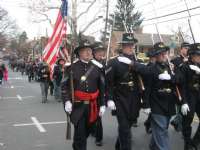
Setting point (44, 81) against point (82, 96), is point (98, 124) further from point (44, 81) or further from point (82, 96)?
point (44, 81)

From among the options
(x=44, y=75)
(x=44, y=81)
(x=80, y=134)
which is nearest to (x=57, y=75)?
(x=44, y=75)

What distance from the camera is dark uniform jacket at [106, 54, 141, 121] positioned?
21.7ft

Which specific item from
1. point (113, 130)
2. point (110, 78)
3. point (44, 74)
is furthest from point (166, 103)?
point (44, 74)

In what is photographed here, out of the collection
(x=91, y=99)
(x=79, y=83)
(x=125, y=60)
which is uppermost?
(x=125, y=60)

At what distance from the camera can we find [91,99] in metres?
6.22

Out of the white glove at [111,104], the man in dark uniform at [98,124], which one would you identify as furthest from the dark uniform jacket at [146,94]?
the man in dark uniform at [98,124]

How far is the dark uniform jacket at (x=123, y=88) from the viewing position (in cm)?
661

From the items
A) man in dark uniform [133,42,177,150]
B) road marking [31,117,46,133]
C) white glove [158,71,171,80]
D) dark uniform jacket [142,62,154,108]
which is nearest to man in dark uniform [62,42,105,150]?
dark uniform jacket [142,62,154,108]

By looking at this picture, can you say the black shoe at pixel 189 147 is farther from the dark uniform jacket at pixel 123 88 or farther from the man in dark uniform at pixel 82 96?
the man in dark uniform at pixel 82 96

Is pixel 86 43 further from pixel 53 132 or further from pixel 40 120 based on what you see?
pixel 40 120

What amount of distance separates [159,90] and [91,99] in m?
1.11

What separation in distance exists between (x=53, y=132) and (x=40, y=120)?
186cm

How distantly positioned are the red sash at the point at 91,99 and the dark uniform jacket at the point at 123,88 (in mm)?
394

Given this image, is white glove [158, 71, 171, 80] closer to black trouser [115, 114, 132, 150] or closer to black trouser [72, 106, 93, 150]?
black trouser [115, 114, 132, 150]
